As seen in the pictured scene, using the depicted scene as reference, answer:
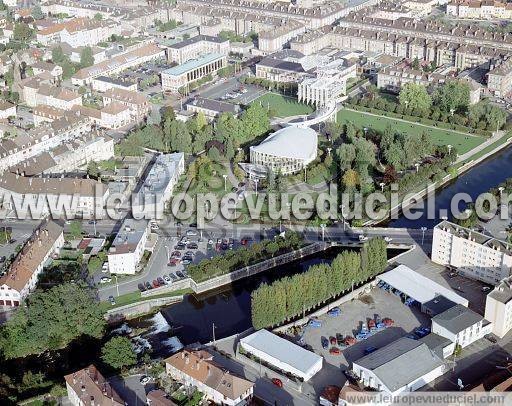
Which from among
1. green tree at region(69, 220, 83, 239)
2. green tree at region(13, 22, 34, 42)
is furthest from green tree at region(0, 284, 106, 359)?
green tree at region(13, 22, 34, 42)

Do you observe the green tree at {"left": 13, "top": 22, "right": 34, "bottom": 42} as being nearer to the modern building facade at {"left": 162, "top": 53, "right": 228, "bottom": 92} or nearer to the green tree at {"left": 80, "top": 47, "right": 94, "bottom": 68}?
the green tree at {"left": 80, "top": 47, "right": 94, "bottom": 68}

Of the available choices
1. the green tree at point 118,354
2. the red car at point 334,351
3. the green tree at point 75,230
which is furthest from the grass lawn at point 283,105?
the green tree at point 118,354

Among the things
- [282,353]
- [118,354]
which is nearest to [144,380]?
[118,354]

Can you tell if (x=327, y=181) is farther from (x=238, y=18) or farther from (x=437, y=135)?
(x=238, y=18)

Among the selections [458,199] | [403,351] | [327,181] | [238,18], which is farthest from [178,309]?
[238,18]

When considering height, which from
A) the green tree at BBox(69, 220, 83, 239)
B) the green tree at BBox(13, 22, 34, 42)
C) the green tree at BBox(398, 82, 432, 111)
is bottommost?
the green tree at BBox(69, 220, 83, 239)

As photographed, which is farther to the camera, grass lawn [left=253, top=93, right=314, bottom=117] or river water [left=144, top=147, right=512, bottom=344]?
grass lawn [left=253, top=93, right=314, bottom=117]
